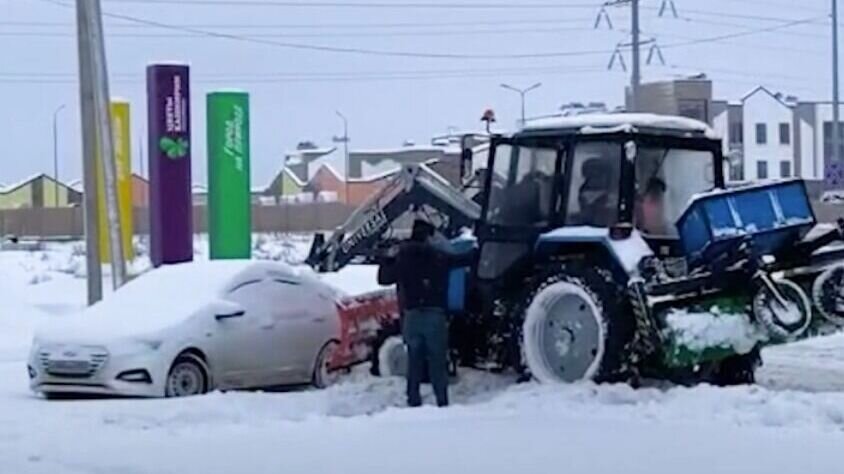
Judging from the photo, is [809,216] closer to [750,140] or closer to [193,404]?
[193,404]

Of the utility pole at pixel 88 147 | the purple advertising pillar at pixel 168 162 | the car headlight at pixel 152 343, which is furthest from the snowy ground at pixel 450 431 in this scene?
the purple advertising pillar at pixel 168 162

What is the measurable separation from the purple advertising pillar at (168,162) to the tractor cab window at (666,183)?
16.5m

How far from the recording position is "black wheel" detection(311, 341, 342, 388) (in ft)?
59.6

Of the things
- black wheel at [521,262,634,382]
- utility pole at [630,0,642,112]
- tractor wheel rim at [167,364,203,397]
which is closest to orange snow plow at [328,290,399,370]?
tractor wheel rim at [167,364,203,397]

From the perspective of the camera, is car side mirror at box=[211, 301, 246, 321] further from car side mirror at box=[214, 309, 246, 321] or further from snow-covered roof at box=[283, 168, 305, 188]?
snow-covered roof at box=[283, 168, 305, 188]

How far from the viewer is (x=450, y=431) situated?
12016 mm

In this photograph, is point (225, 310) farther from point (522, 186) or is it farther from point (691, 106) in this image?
point (691, 106)

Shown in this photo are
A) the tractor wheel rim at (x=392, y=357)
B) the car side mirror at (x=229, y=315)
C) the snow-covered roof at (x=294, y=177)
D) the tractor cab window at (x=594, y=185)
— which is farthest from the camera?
the snow-covered roof at (x=294, y=177)

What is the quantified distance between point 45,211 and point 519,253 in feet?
213

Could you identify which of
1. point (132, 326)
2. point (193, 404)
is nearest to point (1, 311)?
point (132, 326)

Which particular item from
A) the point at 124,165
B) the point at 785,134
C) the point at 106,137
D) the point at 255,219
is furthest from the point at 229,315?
the point at 785,134

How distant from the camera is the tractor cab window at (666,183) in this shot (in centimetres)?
1563

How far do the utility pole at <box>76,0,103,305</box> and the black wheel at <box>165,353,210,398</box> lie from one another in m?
8.05

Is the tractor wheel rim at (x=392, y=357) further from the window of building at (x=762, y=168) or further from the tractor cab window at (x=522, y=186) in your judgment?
the window of building at (x=762, y=168)
